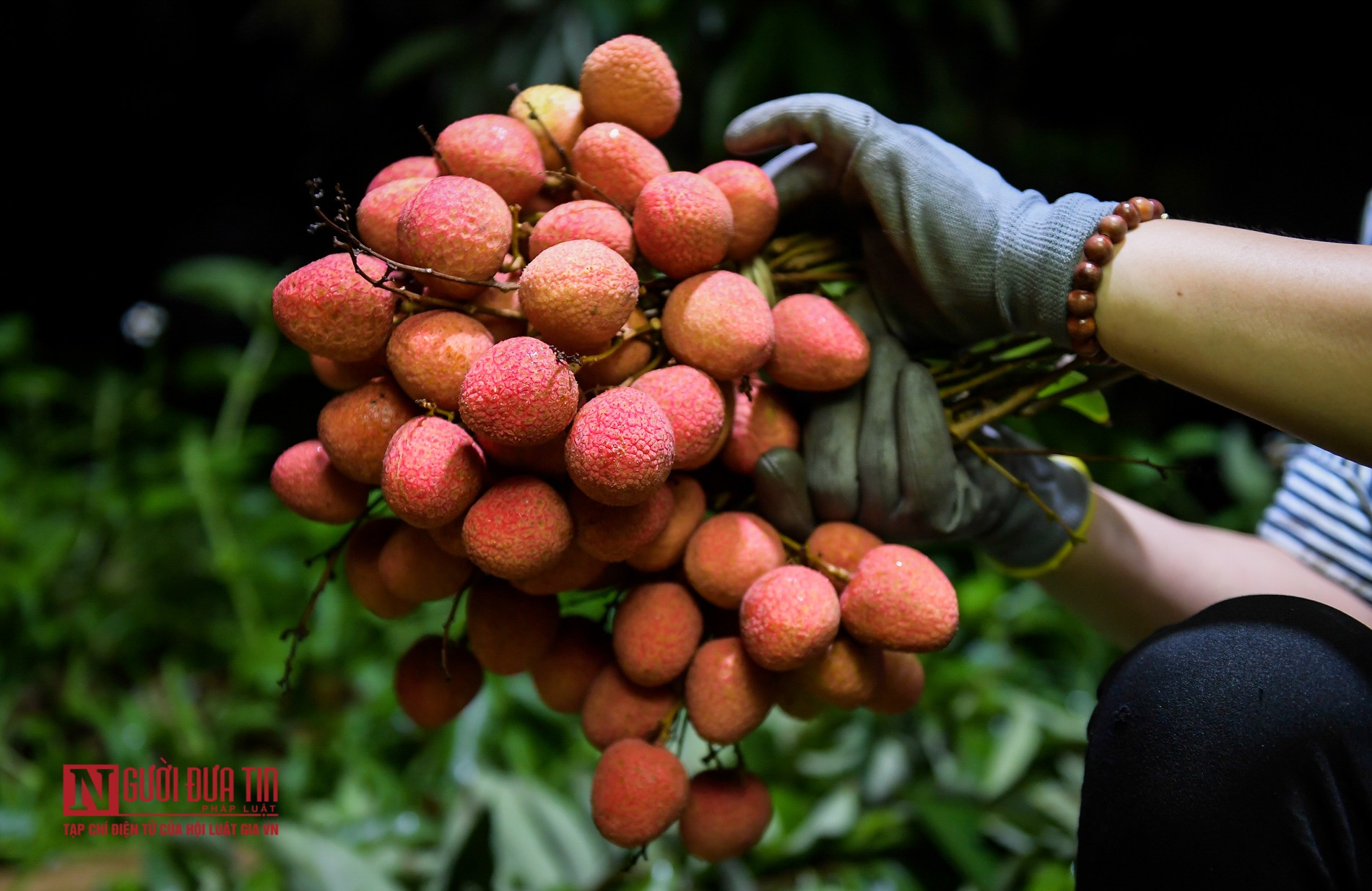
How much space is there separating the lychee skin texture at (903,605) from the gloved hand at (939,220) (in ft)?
0.58

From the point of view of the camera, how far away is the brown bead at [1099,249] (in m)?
0.50

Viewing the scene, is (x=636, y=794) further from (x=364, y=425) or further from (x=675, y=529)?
(x=364, y=425)

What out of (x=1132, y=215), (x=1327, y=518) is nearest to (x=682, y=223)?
(x=1132, y=215)

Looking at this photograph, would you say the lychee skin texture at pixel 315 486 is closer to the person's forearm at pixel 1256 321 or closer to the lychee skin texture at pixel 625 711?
the lychee skin texture at pixel 625 711

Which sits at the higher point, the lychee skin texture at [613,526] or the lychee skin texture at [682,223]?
the lychee skin texture at [682,223]

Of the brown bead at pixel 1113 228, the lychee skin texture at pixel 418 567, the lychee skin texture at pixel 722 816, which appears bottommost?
the lychee skin texture at pixel 722 816

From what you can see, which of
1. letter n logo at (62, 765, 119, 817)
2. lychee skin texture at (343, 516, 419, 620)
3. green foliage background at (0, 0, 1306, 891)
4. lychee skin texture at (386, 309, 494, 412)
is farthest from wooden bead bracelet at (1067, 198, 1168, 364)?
letter n logo at (62, 765, 119, 817)

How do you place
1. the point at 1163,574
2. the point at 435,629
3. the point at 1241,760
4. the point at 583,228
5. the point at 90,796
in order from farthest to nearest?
the point at 435,629 < the point at 90,796 < the point at 1163,574 < the point at 583,228 < the point at 1241,760

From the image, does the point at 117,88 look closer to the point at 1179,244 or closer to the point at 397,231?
the point at 397,231

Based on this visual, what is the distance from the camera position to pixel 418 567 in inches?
21.5

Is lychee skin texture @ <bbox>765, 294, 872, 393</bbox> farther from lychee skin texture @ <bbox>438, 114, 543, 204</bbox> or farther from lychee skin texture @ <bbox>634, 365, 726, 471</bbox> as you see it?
lychee skin texture @ <bbox>438, 114, 543, 204</bbox>

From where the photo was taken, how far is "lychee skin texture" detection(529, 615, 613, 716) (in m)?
0.61

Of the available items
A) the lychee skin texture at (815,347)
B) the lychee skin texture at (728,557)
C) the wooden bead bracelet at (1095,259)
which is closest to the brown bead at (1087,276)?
the wooden bead bracelet at (1095,259)

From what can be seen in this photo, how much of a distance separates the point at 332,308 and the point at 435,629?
104 centimetres
